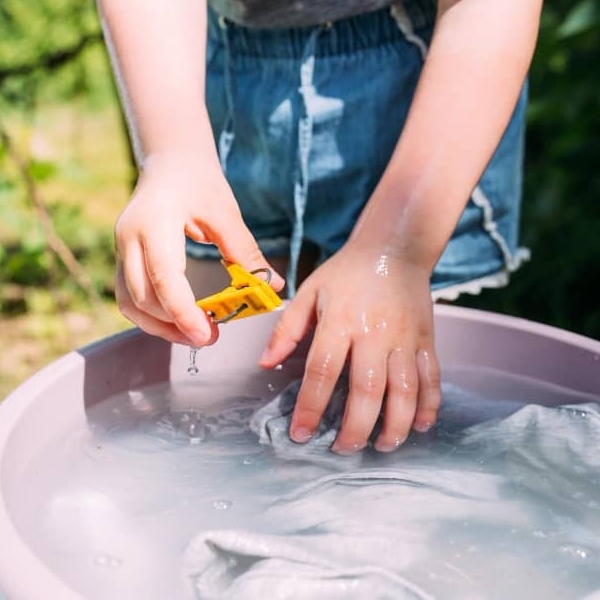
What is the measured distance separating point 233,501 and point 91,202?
2505 millimetres

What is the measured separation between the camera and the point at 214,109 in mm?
1246

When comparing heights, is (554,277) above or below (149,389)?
below

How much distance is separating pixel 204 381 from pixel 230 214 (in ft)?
0.73

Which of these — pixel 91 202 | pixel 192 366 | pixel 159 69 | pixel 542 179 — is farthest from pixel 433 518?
Result: pixel 91 202

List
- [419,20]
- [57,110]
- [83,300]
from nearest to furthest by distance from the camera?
[419,20], [83,300], [57,110]

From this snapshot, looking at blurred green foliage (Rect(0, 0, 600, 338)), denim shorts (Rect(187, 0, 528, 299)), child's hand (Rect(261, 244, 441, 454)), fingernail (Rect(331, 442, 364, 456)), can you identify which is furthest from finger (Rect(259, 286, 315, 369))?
blurred green foliage (Rect(0, 0, 600, 338))

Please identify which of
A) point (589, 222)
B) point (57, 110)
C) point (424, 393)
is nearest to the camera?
point (424, 393)

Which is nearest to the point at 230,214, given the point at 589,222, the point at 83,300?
the point at 589,222

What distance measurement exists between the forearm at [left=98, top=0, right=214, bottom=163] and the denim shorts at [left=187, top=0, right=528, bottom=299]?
4.9 inches

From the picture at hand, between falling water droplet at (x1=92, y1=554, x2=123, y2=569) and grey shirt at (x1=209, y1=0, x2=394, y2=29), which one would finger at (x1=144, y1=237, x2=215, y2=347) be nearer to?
falling water droplet at (x1=92, y1=554, x2=123, y2=569)

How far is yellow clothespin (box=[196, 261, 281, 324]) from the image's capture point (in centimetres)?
81

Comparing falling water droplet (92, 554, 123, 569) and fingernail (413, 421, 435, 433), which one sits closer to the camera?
falling water droplet (92, 554, 123, 569)

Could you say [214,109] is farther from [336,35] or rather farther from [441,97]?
[441,97]

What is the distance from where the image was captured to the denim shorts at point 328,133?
1128 millimetres
